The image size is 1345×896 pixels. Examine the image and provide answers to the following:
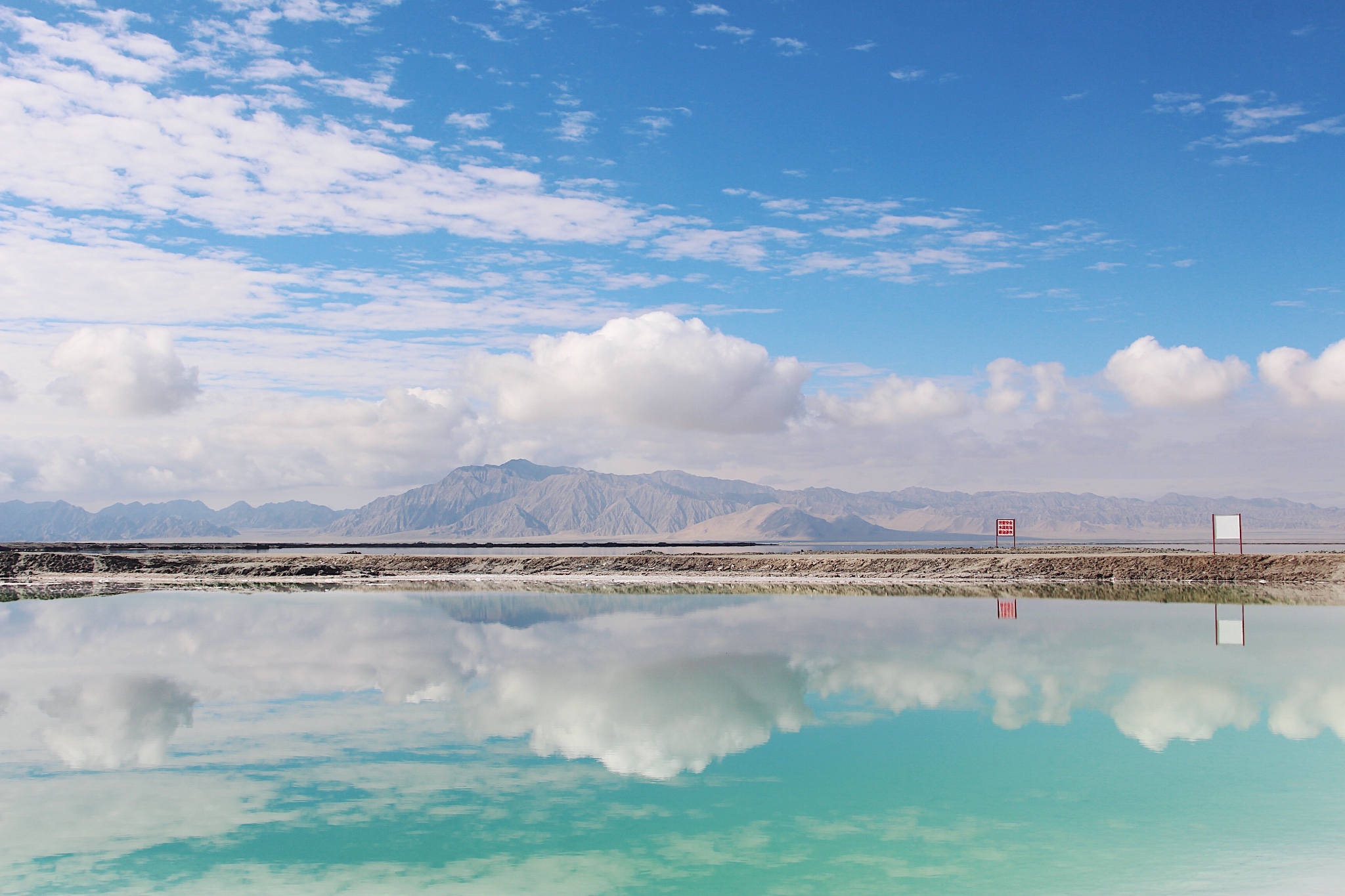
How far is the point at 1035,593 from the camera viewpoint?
40.3 meters

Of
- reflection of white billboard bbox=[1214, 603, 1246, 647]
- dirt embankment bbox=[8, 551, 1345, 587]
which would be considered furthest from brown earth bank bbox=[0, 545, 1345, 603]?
reflection of white billboard bbox=[1214, 603, 1246, 647]

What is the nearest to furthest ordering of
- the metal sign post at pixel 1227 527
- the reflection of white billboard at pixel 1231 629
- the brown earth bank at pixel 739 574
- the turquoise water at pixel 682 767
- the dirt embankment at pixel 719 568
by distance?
the turquoise water at pixel 682 767, the reflection of white billboard at pixel 1231 629, the brown earth bank at pixel 739 574, the dirt embankment at pixel 719 568, the metal sign post at pixel 1227 527

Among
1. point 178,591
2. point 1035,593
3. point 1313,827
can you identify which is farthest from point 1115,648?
point 178,591

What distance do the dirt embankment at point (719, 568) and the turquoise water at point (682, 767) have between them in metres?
26.5

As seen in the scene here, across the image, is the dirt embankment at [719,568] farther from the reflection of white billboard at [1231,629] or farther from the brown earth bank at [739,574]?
the reflection of white billboard at [1231,629]

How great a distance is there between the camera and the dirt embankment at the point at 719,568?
159 feet

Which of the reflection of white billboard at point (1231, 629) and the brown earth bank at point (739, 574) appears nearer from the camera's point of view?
the reflection of white billboard at point (1231, 629)

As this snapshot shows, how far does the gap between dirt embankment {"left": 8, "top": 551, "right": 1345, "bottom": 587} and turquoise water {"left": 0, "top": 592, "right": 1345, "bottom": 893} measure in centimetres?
2652

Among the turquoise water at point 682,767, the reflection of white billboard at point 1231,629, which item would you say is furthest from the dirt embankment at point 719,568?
the turquoise water at point 682,767

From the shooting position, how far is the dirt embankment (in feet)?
159

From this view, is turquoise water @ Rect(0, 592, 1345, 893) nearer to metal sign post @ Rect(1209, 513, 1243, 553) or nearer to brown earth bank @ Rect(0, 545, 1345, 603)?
brown earth bank @ Rect(0, 545, 1345, 603)

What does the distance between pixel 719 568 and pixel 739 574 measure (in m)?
4.21

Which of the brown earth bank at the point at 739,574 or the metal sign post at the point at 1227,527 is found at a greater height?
the metal sign post at the point at 1227,527

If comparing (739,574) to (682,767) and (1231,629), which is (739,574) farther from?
(682,767)
